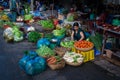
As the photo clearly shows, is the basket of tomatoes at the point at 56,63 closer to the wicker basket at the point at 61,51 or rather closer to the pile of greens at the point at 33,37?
the wicker basket at the point at 61,51

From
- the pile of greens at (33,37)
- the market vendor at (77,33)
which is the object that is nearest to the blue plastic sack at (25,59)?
the market vendor at (77,33)

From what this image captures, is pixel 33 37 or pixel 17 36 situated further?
pixel 17 36

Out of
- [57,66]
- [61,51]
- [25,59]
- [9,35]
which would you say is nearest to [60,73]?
[57,66]

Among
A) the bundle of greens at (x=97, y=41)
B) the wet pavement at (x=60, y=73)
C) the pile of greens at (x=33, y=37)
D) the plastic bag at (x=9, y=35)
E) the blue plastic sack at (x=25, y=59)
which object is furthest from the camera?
the plastic bag at (x=9, y=35)

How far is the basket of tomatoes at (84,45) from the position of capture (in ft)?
23.7

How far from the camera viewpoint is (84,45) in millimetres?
7336

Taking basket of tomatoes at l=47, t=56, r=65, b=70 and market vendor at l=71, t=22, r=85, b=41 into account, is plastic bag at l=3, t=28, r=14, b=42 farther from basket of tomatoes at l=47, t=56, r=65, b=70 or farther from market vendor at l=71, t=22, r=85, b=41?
basket of tomatoes at l=47, t=56, r=65, b=70

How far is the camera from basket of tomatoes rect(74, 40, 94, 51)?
7.21 metres

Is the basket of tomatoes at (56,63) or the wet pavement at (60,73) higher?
the basket of tomatoes at (56,63)

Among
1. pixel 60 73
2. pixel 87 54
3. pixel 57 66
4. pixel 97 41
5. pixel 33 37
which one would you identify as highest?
pixel 97 41

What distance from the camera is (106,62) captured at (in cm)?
725

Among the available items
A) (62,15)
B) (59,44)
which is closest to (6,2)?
(62,15)

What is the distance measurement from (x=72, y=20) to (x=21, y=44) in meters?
3.04

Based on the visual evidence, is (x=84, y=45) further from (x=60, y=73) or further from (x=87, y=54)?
(x=60, y=73)
